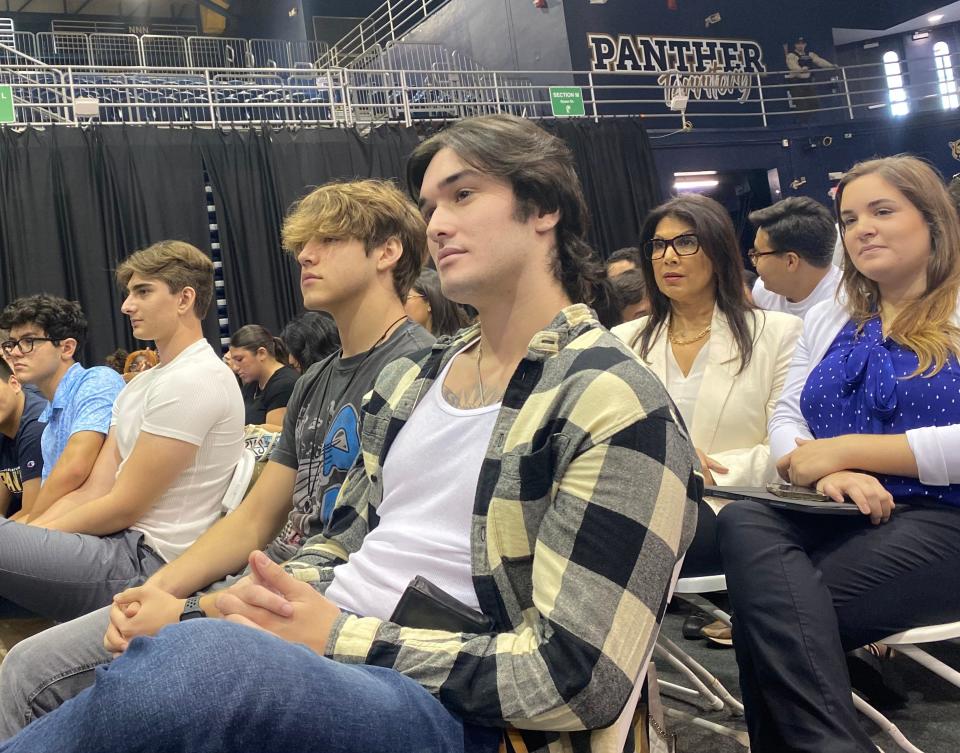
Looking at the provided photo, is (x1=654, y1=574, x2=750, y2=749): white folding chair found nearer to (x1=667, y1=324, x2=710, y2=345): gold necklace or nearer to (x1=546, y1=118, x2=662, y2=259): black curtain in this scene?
(x1=667, y1=324, x2=710, y2=345): gold necklace

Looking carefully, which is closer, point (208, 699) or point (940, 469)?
point (208, 699)

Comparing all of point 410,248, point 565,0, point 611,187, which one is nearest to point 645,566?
point 410,248

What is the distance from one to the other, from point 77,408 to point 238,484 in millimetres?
1060

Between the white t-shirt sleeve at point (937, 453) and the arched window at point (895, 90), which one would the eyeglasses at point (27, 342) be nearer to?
the white t-shirt sleeve at point (937, 453)

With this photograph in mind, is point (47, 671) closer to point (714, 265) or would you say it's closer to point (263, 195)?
point (714, 265)

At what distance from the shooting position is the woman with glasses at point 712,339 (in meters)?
2.30

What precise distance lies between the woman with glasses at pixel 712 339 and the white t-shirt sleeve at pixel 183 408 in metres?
1.27

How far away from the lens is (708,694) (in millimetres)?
2148

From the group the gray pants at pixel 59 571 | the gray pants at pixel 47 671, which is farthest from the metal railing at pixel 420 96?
the gray pants at pixel 47 671

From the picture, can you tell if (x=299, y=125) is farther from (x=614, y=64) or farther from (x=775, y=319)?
(x=775, y=319)

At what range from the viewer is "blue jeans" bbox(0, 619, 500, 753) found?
806mm

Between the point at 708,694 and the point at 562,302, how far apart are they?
132cm

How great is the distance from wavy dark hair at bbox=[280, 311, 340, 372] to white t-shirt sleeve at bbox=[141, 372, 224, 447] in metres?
0.67

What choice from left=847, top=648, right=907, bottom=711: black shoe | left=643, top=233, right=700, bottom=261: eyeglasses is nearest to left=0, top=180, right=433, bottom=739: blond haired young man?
left=643, top=233, right=700, bottom=261: eyeglasses
